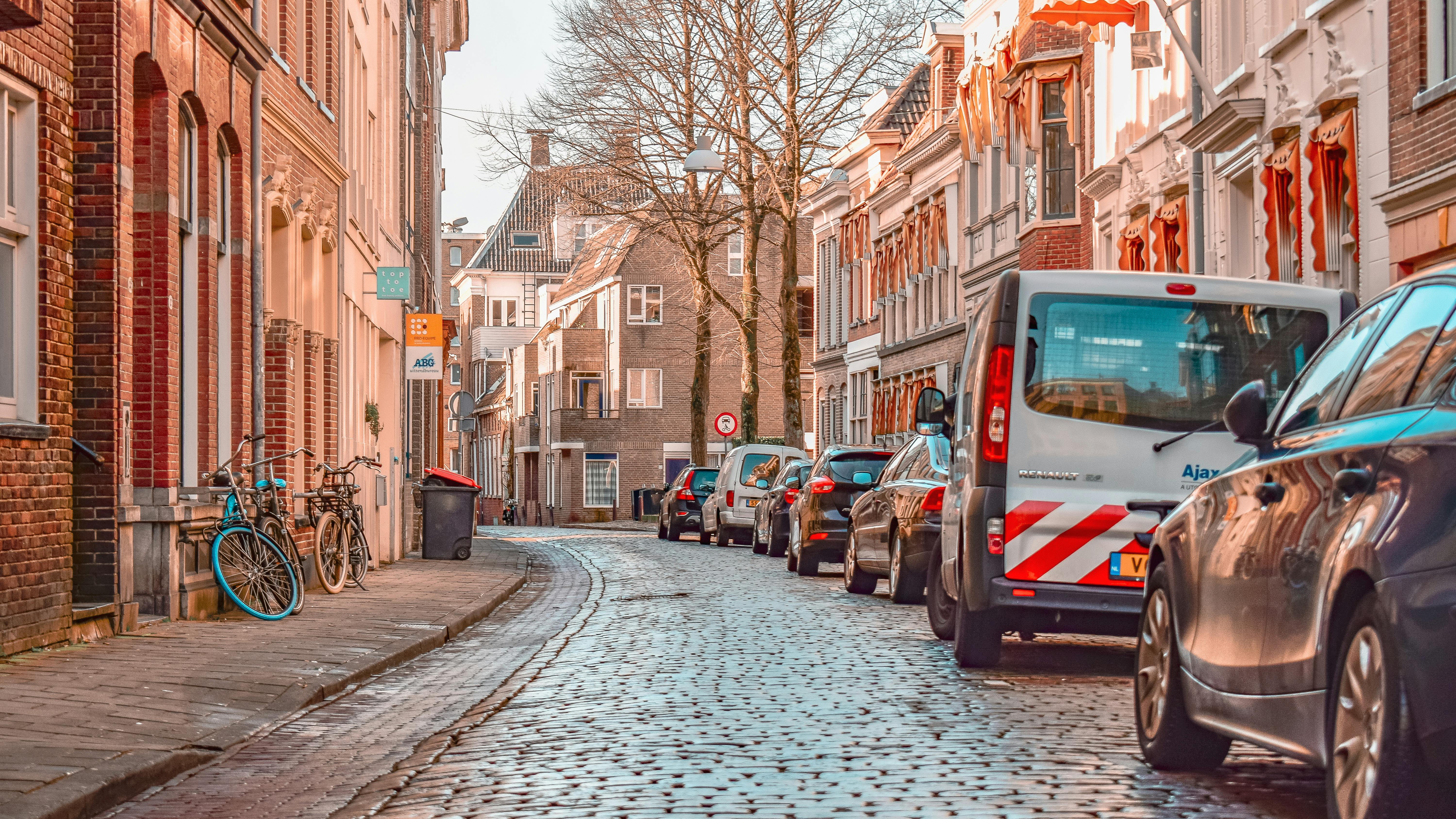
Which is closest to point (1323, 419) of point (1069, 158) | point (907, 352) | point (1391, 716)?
point (1391, 716)

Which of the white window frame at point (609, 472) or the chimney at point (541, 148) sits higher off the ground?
the chimney at point (541, 148)

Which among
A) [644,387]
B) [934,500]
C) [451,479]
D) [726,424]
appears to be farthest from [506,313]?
[934,500]

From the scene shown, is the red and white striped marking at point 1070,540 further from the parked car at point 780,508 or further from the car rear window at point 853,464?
the parked car at point 780,508

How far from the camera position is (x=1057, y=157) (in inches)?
1356

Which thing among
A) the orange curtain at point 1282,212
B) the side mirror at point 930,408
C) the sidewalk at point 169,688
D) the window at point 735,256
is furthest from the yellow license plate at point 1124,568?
the window at point 735,256

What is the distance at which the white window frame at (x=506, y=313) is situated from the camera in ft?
306

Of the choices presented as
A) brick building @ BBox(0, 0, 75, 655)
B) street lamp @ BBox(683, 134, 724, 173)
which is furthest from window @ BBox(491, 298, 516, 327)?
brick building @ BBox(0, 0, 75, 655)

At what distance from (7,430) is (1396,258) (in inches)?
463

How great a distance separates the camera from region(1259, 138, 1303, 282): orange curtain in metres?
20.6

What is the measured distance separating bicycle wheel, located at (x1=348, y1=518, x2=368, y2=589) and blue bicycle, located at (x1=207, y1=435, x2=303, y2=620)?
150 inches

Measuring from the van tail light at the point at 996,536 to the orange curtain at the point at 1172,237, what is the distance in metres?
15.8

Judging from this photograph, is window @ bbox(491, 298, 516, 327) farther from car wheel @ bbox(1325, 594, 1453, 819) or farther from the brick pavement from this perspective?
car wheel @ bbox(1325, 594, 1453, 819)

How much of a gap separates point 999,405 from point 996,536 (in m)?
0.71

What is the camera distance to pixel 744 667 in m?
11.0
